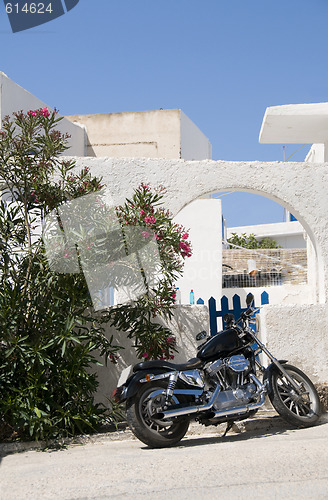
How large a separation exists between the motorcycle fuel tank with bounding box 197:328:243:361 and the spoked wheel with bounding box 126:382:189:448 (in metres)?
0.52

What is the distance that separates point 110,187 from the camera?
7.34m

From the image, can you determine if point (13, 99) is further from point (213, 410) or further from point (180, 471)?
point (180, 471)

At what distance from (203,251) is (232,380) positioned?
10232 millimetres

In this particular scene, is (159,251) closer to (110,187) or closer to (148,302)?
(148,302)

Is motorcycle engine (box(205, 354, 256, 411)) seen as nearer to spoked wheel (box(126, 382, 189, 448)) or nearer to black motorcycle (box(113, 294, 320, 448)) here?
black motorcycle (box(113, 294, 320, 448))

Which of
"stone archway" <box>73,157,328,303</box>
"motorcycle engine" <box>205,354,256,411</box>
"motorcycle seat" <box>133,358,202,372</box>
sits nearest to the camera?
"motorcycle seat" <box>133,358,202,372</box>

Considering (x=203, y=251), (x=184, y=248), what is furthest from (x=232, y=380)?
(x=203, y=251)

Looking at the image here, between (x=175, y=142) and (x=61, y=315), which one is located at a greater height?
(x=175, y=142)

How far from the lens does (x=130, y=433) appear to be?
597 centimetres

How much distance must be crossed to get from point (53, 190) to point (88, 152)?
11.1m

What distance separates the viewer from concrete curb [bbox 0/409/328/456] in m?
5.61

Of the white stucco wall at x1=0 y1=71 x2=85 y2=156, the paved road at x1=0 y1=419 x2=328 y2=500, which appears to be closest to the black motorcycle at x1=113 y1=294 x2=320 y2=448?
the paved road at x1=0 y1=419 x2=328 y2=500

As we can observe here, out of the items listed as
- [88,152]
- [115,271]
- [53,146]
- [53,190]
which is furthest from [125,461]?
[88,152]

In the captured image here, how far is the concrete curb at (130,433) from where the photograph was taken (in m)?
5.61
